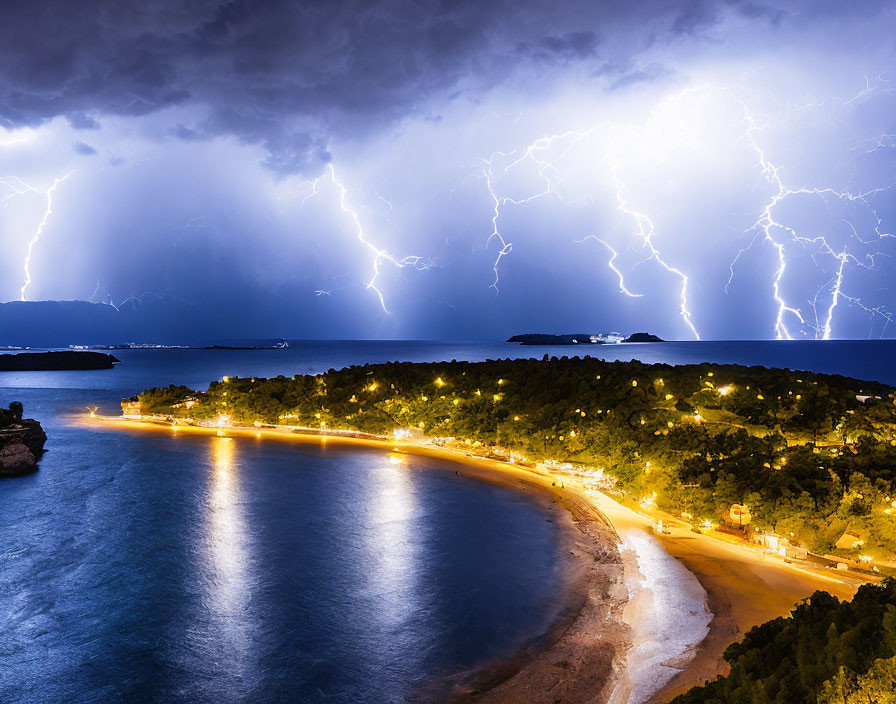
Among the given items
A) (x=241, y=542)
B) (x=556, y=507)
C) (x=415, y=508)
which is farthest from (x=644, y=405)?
(x=241, y=542)

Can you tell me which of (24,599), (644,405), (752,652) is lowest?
(24,599)

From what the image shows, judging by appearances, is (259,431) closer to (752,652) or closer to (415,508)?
(415,508)

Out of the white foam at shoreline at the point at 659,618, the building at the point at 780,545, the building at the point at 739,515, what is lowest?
the white foam at shoreline at the point at 659,618

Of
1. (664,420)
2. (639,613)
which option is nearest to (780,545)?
(639,613)

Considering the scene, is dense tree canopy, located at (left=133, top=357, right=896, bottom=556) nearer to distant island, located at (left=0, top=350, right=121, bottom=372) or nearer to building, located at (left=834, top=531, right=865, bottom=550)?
building, located at (left=834, top=531, right=865, bottom=550)

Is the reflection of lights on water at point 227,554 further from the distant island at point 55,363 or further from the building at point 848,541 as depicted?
the distant island at point 55,363

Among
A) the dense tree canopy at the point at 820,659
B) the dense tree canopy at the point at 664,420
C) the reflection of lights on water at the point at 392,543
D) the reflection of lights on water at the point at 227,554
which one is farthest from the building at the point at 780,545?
the reflection of lights on water at the point at 227,554
